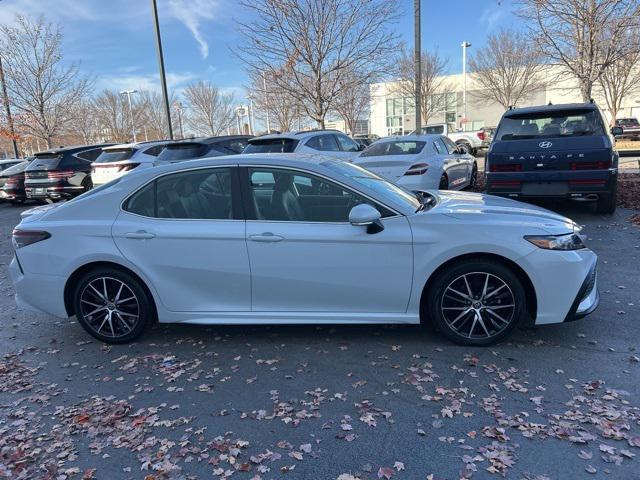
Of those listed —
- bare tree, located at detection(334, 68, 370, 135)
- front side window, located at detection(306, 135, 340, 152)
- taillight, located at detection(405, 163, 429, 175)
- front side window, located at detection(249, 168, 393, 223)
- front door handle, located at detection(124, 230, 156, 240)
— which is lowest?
front door handle, located at detection(124, 230, 156, 240)

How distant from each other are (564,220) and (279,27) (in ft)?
41.4

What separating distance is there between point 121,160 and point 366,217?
1030 centimetres

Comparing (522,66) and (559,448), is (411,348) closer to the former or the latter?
(559,448)

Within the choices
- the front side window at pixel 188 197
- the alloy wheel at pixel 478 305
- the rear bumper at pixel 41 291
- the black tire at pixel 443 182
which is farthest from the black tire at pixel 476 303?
the black tire at pixel 443 182

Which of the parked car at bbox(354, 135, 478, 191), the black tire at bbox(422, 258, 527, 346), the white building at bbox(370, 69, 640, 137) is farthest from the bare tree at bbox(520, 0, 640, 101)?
the white building at bbox(370, 69, 640, 137)

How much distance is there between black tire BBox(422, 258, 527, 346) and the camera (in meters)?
3.74

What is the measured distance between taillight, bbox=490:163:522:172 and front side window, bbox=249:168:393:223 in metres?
4.83

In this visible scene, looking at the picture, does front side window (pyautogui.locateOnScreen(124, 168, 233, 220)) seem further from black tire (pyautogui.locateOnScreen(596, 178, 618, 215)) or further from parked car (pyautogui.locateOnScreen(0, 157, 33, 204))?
parked car (pyautogui.locateOnScreen(0, 157, 33, 204))

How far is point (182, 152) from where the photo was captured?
11.0 m

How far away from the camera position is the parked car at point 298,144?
10.2 meters

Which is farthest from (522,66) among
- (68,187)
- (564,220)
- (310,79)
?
(564,220)

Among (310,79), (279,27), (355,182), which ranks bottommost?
(355,182)

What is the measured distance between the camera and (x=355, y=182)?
3951 millimetres

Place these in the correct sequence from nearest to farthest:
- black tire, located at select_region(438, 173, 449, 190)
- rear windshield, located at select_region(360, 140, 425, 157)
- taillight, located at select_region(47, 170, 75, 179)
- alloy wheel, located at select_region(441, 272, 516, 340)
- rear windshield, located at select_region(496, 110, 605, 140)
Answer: alloy wheel, located at select_region(441, 272, 516, 340) → rear windshield, located at select_region(496, 110, 605, 140) → black tire, located at select_region(438, 173, 449, 190) → rear windshield, located at select_region(360, 140, 425, 157) → taillight, located at select_region(47, 170, 75, 179)
